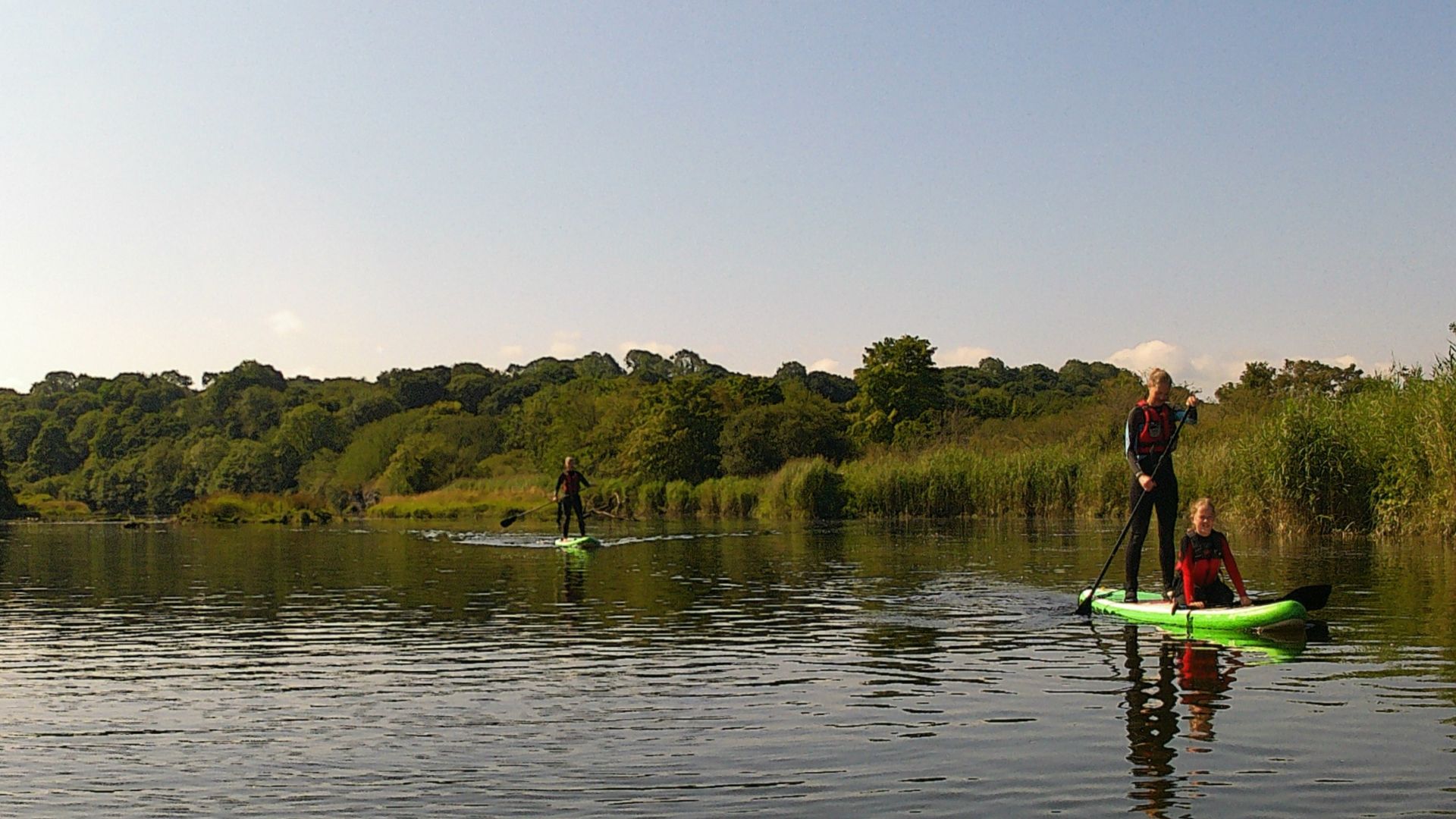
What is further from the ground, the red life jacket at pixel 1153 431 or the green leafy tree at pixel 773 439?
the green leafy tree at pixel 773 439

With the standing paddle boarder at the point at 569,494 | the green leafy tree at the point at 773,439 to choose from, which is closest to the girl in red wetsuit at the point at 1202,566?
the standing paddle boarder at the point at 569,494

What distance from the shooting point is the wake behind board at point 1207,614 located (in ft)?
40.4

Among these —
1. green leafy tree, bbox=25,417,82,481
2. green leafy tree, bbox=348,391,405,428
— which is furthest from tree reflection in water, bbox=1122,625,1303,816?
green leafy tree, bbox=25,417,82,481

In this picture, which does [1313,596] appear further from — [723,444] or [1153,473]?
[723,444]

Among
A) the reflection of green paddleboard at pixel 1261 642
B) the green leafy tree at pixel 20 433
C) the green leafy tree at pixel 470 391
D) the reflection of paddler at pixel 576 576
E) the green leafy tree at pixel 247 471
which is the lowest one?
the reflection of green paddleboard at pixel 1261 642

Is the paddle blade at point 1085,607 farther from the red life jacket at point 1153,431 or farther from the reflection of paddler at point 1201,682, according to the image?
the reflection of paddler at point 1201,682

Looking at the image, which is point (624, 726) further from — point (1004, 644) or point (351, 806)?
point (1004, 644)

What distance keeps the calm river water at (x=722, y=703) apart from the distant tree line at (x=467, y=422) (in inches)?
1930

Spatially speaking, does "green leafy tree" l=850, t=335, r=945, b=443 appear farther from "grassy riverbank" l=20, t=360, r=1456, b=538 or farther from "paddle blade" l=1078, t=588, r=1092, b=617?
"paddle blade" l=1078, t=588, r=1092, b=617

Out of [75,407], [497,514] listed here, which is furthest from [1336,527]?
[75,407]

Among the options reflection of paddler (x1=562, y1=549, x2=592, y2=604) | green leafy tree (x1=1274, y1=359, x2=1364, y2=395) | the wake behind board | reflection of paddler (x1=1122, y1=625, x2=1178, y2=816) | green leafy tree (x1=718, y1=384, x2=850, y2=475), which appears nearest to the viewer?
reflection of paddler (x1=1122, y1=625, x2=1178, y2=816)

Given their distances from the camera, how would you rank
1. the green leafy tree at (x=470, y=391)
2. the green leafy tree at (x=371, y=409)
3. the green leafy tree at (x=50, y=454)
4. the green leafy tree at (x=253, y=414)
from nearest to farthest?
the green leafy tree at (x=50, y=454)
the green leafy tree at (x=371, y=409)
the green leafy tree at (x=253, y=414)
the green leafy tree at (x=470, y=391)

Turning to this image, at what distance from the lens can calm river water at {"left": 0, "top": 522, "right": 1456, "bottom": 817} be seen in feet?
23.4

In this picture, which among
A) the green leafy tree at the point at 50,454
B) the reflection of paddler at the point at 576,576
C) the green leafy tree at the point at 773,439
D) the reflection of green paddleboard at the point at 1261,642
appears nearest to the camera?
the reflection of green paddleboard at the point at 1261,642
